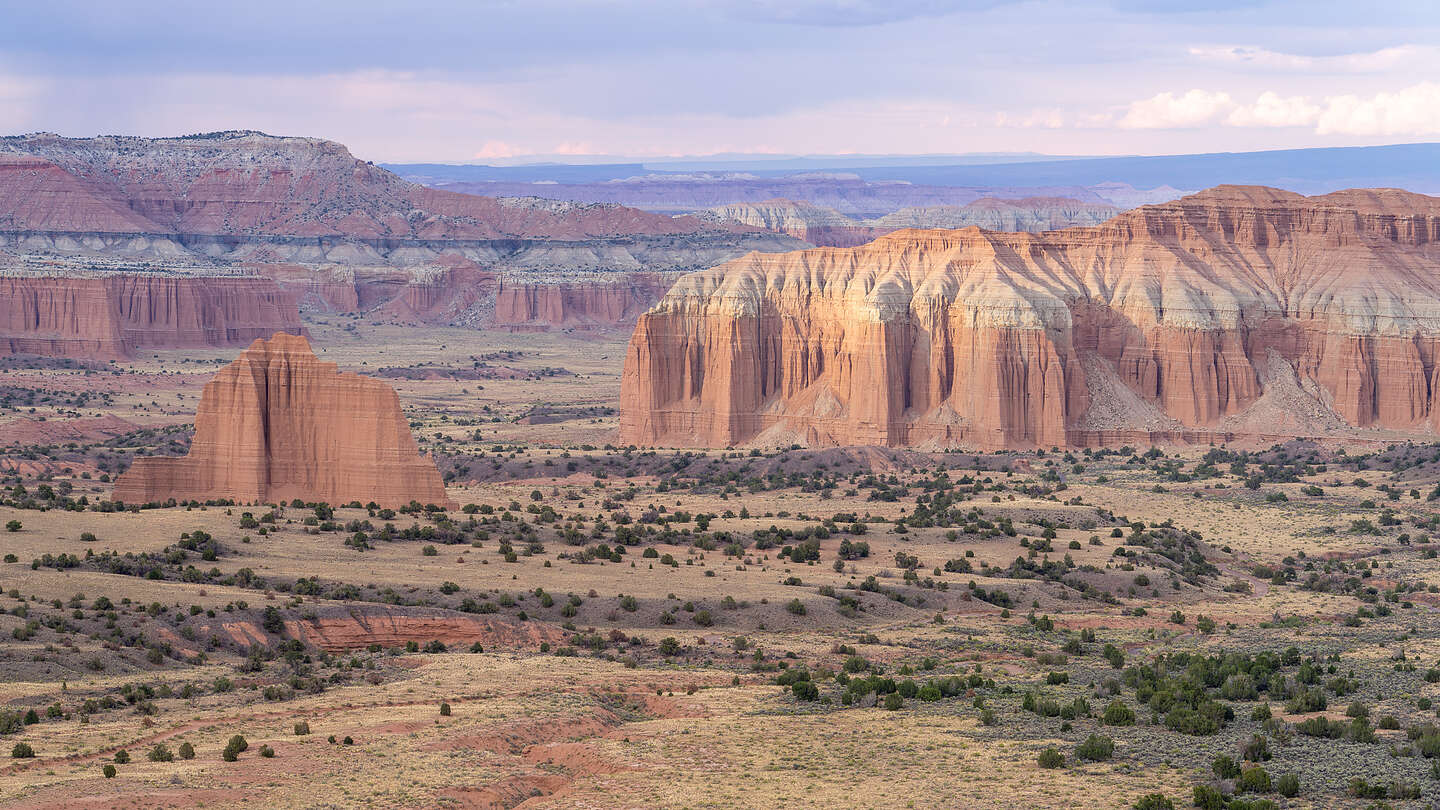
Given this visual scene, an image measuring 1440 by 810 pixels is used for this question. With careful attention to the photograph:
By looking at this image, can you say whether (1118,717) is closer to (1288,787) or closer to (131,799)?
(1288,787)

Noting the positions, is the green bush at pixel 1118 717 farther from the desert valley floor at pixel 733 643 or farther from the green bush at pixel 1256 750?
the green bush at pixel 1256 750

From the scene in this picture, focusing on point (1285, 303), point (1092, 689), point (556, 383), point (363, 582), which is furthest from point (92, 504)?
point (556, 383)

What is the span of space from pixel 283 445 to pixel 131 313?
4918 inches

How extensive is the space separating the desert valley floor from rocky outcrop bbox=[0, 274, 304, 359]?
280 feet

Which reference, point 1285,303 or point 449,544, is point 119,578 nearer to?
point 449,544

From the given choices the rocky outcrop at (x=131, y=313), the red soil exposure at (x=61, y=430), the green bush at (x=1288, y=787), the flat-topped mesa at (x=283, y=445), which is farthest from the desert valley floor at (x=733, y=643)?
the rocky outcrop at (x=131, y=313)

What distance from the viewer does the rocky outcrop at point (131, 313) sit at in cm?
16938

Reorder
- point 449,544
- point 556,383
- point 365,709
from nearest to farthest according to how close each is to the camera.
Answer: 1. point 365,709
2. point 449,544
3. point 556,383

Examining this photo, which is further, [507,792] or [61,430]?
[61,430]

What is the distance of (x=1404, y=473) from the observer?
8831cm

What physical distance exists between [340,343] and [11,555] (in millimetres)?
145776

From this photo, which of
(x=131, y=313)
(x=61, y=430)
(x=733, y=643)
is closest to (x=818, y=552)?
(x=733, y=643)

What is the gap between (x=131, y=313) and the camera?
179 metres

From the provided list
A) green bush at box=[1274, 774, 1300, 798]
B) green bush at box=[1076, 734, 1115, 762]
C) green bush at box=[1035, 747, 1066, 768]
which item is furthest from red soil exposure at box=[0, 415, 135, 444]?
green bush at box=[1274, 774, 1300, 798]
